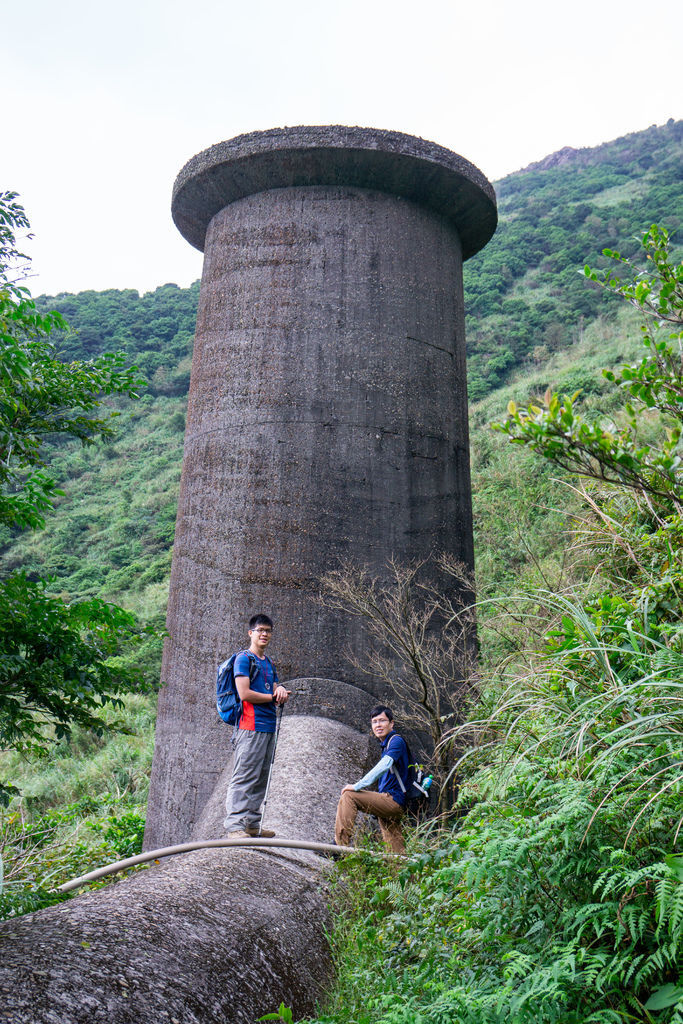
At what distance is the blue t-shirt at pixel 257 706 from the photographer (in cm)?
462

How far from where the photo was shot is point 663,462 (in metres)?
2.87

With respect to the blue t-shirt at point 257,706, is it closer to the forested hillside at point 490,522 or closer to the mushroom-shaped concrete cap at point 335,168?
the forested hillside at point 490,522

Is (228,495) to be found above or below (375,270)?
below

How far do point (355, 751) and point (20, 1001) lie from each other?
3.69 metres

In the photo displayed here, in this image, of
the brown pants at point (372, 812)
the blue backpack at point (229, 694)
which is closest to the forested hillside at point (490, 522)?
the brown pants at point (372, 812)

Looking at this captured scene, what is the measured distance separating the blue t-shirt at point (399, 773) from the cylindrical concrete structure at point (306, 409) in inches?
55.9

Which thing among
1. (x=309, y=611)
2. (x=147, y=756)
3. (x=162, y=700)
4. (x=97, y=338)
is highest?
(x=97, y=338)

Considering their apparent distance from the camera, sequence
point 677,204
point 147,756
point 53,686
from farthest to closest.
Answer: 1. point 677,204
2. point 147,756
3. point 53,686

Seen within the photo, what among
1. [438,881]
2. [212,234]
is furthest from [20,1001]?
[212,234]

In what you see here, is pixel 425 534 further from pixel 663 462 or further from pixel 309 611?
pixel 663 462

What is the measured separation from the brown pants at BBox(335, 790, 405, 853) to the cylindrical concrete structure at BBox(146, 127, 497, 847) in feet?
5.28

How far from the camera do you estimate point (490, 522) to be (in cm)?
1351

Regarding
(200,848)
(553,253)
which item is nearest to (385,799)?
(200,848)

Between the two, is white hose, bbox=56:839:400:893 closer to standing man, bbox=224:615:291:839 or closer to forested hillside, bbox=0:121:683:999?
forested hillside, bbox=0:121:683:999
